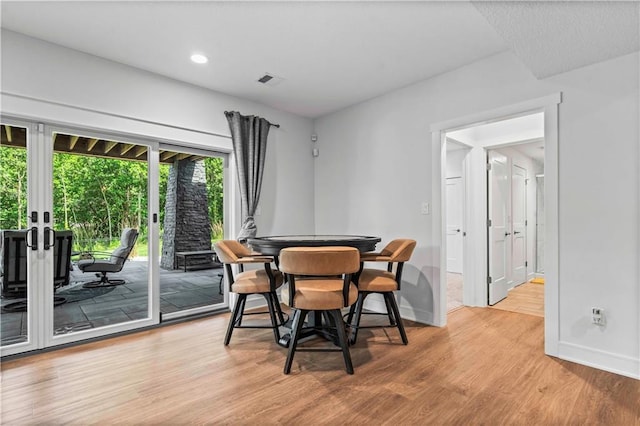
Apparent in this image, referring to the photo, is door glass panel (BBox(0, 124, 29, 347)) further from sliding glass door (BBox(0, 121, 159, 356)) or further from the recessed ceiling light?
the recessed ceiling light

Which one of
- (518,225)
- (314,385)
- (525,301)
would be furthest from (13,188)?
(518,225)

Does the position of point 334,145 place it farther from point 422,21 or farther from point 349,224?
point 422,21

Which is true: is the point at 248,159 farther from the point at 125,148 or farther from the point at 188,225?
the point at 125,148

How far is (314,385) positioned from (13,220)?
8.90ft

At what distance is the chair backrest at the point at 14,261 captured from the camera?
263 centimetres

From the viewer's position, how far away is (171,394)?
6.57 ft

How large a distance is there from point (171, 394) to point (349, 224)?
2751 millimetres

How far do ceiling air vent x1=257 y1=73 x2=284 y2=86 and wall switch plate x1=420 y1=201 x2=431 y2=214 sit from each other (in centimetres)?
200

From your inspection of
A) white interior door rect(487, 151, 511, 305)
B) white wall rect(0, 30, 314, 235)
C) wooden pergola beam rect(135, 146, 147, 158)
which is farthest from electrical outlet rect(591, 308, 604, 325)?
wooden pergola beam rect(135, 146, 147, 158)

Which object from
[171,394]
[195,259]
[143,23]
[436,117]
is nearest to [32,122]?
[143,23]

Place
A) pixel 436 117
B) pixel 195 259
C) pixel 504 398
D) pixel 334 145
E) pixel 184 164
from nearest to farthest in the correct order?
pixel 504 398 < pixel 436 117 < pixel 184 164 < pixel 195 259 < pixel 334 145

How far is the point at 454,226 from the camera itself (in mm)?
6082

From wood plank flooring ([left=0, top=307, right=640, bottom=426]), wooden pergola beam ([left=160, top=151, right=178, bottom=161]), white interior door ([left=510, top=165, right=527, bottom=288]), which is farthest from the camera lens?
white interior door ([left=510, top=165, right=527, bottom=288])

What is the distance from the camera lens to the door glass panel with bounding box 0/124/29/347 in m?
2.58
